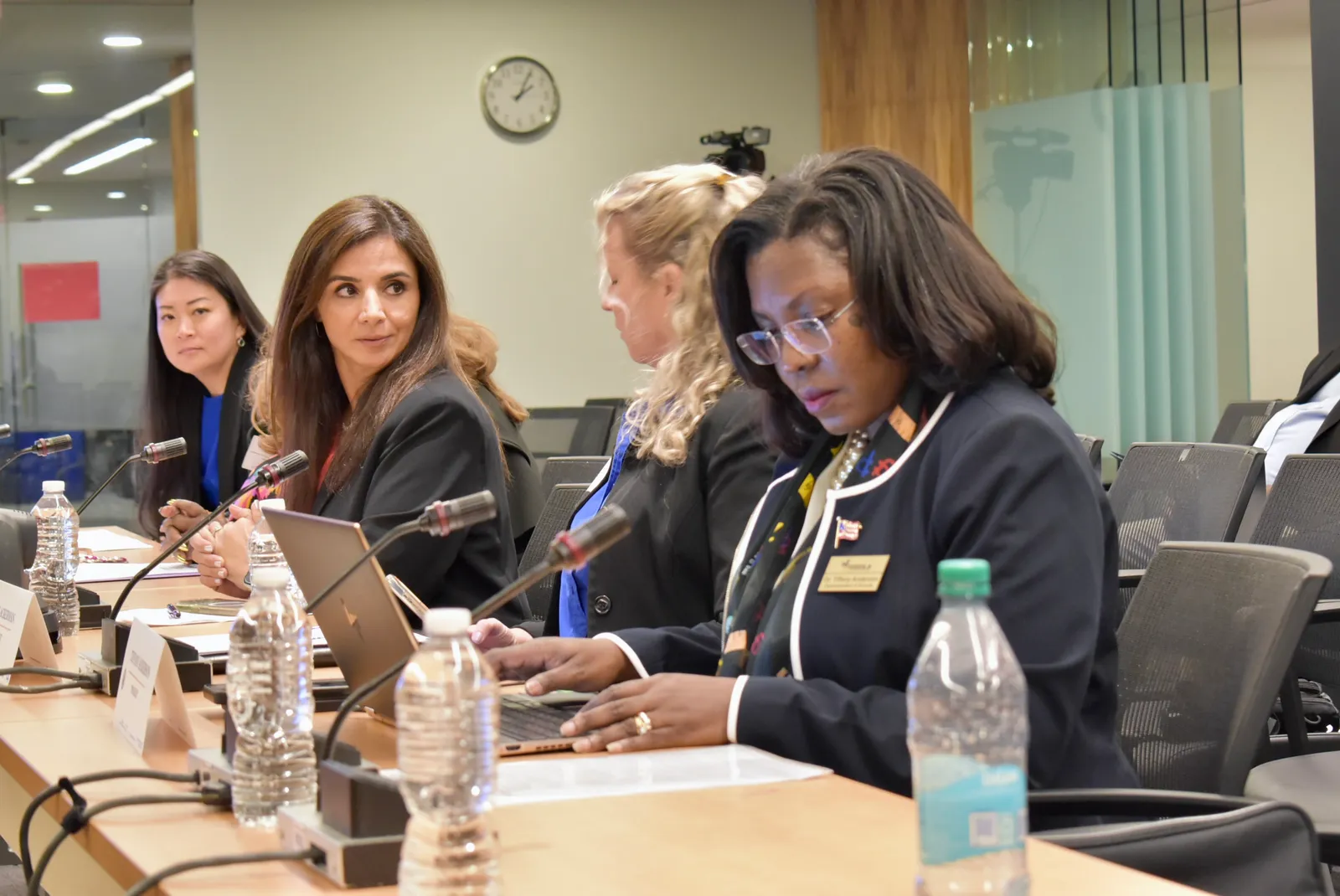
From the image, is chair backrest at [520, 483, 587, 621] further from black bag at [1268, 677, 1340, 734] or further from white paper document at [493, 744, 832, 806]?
white paper document at [493, 744, 832, 806]

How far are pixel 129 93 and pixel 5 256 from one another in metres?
0.99

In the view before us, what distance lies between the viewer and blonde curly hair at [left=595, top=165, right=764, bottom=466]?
2160mm

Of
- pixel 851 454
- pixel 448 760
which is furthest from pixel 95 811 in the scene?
pixel 851 454

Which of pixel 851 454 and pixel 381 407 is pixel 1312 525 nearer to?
pixel 851 454

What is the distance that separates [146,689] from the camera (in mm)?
1623

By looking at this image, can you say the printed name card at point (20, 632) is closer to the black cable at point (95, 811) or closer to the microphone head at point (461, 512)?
the black cable at point (95, 811)

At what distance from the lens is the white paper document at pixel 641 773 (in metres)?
1.38

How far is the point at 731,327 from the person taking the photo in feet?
6.26

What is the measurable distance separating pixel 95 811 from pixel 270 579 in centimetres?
26

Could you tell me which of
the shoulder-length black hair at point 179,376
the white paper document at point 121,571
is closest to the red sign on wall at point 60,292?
the shoulder-length black hair at point 179,376

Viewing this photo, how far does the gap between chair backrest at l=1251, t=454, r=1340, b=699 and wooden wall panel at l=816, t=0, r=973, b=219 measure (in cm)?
482

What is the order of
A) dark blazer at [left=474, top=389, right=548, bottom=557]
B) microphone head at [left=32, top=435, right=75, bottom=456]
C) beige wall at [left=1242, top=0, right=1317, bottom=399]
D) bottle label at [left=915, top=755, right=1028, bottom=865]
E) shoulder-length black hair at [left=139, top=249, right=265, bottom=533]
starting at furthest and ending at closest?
1. beige wall at [left=1242, top=0, right=1317, bottom=399]
2. shoulder-length black hair at [left=139, top=249, right=265, bottom=533]
3. dark blazer at [left=474, top=389, right=548, bottom=557]
4. microphone head at [left=32, top=435, right=75, bottom=456]
5. bottle label at [left=915, top=755, right=1028, bottom=865]

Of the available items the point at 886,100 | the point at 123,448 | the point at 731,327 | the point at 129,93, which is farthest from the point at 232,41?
the point at 731,327

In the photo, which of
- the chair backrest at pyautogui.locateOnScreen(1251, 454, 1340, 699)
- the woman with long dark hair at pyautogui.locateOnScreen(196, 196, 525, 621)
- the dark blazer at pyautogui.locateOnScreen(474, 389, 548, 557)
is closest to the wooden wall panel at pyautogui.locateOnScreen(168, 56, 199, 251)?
the dark blazer at pyautogui.locateOnScreen(474, 389, 548, 557)
